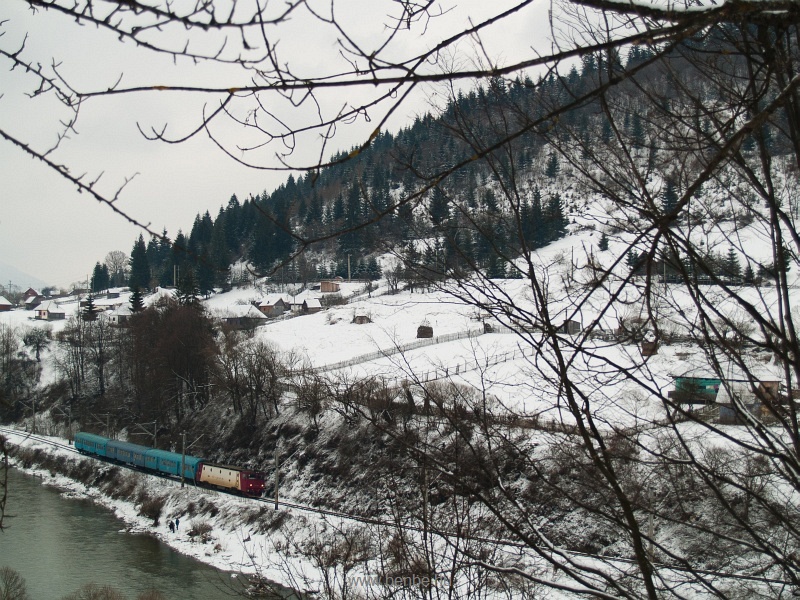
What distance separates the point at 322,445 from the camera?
23.9 m

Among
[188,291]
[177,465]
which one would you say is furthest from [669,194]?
[188,291]

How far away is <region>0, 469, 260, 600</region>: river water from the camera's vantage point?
50.6ft

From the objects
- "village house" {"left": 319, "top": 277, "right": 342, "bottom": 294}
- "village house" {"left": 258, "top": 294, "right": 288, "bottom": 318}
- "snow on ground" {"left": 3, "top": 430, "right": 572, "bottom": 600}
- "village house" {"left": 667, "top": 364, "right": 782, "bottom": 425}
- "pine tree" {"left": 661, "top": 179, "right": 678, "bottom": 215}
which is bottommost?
"snow on ground" {"left": 3, "top": 430, "right": 572, "bottom": 600}

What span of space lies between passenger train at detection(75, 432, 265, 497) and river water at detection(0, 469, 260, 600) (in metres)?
3.10

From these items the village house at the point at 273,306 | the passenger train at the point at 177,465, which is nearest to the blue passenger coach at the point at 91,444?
the passenger train at the point at 177,465

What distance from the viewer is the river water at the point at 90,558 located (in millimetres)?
15414

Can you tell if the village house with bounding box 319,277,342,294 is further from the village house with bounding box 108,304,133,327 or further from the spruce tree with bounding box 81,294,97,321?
the spruce tree with bounding box 81,294,97,321

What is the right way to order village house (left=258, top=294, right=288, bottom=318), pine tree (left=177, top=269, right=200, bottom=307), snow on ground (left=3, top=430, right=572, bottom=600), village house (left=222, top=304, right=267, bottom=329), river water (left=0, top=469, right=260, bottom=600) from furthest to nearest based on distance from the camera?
village house (left=258, top=294, right=288, bottom=318)
village house (left=222, top=304, right=267, bottom=329)
pine tree (left=177, top=269, right=200, bottom=307)
snow on ground (left=3, top=430, right=572, bottom=600)
river water (left=0, top=469, right=260, bottom=600)

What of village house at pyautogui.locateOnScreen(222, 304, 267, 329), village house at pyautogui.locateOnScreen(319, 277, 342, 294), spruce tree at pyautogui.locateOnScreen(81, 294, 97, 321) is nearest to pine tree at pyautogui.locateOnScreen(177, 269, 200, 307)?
village house at pyautogui.locateOnScreen(222, 304, 267, 329)

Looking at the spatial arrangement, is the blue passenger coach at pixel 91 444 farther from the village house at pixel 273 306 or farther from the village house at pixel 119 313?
the village house at pixel 273 306

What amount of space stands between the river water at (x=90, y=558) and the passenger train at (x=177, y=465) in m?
3.10

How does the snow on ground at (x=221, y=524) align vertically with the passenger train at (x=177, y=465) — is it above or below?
below

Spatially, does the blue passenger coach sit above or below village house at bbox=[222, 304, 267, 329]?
below

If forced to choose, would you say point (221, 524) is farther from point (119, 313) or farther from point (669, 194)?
point (119, 313)
